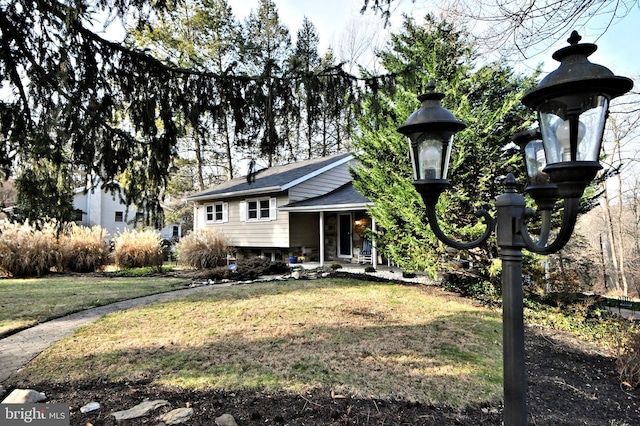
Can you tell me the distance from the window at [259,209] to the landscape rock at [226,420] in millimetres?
11356

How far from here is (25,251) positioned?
33.5 feet

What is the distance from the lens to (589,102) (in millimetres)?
1284

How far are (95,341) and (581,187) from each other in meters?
5.13

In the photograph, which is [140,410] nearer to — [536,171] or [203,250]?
[536,171]

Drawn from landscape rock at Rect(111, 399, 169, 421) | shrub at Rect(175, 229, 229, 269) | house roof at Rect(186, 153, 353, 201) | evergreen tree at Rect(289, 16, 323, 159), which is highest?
house roof at Rect(186, 153, 353, 201)

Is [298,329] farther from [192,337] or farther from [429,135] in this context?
[429,135]

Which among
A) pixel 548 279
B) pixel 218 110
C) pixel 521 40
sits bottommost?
pixel 548 279

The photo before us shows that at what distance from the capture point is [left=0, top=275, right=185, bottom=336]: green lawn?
5.57 meters

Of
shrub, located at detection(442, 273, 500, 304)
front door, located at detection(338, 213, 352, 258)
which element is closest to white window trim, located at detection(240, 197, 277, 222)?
front door, located at detection(338, 213, 352, 258)

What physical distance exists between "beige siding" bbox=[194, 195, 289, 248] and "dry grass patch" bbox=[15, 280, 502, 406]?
6.94 metres

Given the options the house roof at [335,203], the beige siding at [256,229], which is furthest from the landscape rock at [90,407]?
the beige siding at [256,229]

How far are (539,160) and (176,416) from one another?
2.93 meters

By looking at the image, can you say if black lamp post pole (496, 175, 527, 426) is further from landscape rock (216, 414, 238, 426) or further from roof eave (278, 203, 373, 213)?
roof eave (278, 203, 373, 213)

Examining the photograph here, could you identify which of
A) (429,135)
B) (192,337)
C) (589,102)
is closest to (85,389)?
(192,337)
